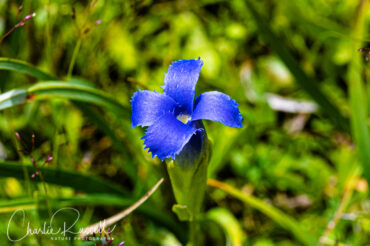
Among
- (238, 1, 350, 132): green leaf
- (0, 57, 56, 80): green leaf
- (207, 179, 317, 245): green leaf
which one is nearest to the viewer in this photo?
(0, 57, 56, 80): green leaf

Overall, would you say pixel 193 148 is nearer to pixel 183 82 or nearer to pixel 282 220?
pixel 183 82

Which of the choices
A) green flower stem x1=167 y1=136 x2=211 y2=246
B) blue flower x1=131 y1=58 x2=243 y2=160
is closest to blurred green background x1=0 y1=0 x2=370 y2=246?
green flower stem x1=167 y1=136 x2=211 y2=246

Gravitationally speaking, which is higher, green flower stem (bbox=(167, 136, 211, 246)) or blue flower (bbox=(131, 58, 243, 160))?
blue flower (bbox=(131, 58, 243, 160))

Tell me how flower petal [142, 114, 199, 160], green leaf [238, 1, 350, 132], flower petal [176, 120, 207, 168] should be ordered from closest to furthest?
flower petal [142, 114, 199, 160] → flower petal [176, 120, 207, 168] → green leaf [238, 1, 350, 132]

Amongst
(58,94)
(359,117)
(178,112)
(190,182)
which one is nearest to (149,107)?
(178,112)

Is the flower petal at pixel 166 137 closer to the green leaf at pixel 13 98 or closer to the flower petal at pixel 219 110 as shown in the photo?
the flower petal at pixel 219 110

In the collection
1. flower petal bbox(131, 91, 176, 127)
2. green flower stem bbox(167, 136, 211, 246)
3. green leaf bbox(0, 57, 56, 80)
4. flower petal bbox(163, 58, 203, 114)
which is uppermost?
green leaf bbox(0, 57, 56, 80)

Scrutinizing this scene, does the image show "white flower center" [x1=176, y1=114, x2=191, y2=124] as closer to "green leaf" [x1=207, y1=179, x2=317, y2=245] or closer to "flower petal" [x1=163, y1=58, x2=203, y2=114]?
"flower petal" [x1=163, y1=58, x2=203, y2=114]

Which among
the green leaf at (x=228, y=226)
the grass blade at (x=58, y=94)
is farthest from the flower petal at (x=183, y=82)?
the green leaf at (x=228, y=226)
